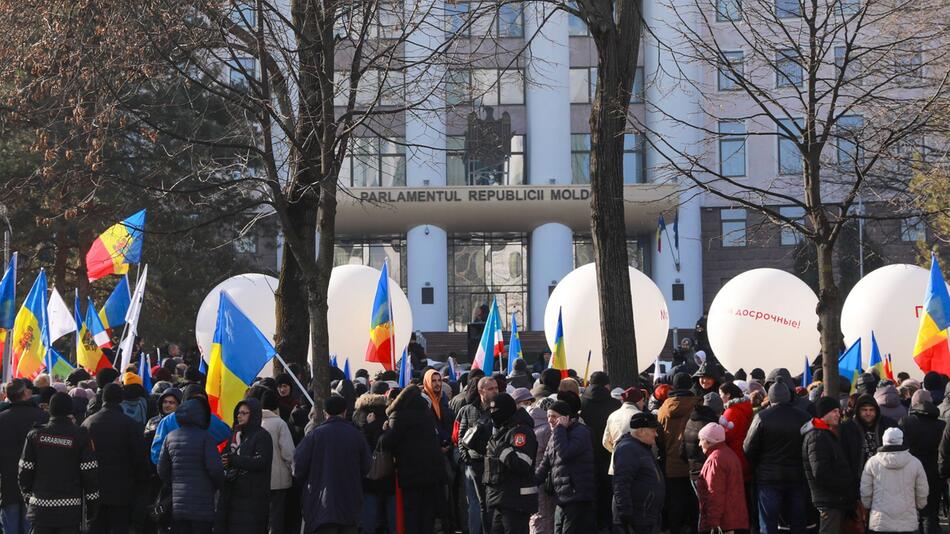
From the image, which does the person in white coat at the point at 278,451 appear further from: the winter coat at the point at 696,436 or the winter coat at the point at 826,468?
the winter coat at the point at 826,468

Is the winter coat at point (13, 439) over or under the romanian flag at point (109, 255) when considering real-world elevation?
under

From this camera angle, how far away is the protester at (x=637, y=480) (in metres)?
10.4

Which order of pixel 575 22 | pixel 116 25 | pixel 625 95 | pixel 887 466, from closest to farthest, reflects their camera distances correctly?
pixel 887 466
pixel 116 25
pixel 625 95
pixel 575 22

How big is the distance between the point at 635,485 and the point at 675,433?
7.08 ft

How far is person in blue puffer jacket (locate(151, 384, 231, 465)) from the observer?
36.5 feet

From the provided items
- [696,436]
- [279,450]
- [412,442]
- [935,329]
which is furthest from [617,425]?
[935,329]

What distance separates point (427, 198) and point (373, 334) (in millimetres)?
28561

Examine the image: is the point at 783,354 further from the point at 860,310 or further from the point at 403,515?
the point at 403,515

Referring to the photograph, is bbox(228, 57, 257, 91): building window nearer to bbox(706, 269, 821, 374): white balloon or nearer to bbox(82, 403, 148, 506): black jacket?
bbox(82, 403, 148, 506): black jacket

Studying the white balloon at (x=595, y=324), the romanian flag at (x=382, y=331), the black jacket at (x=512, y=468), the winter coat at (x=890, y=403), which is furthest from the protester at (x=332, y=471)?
the white balloon at (x=595, y=324)

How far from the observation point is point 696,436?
1177cm

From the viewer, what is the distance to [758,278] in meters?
20.2

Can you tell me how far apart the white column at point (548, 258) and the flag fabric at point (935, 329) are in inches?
1167

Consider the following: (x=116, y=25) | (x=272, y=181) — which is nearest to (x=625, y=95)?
(x=272, y=181)
